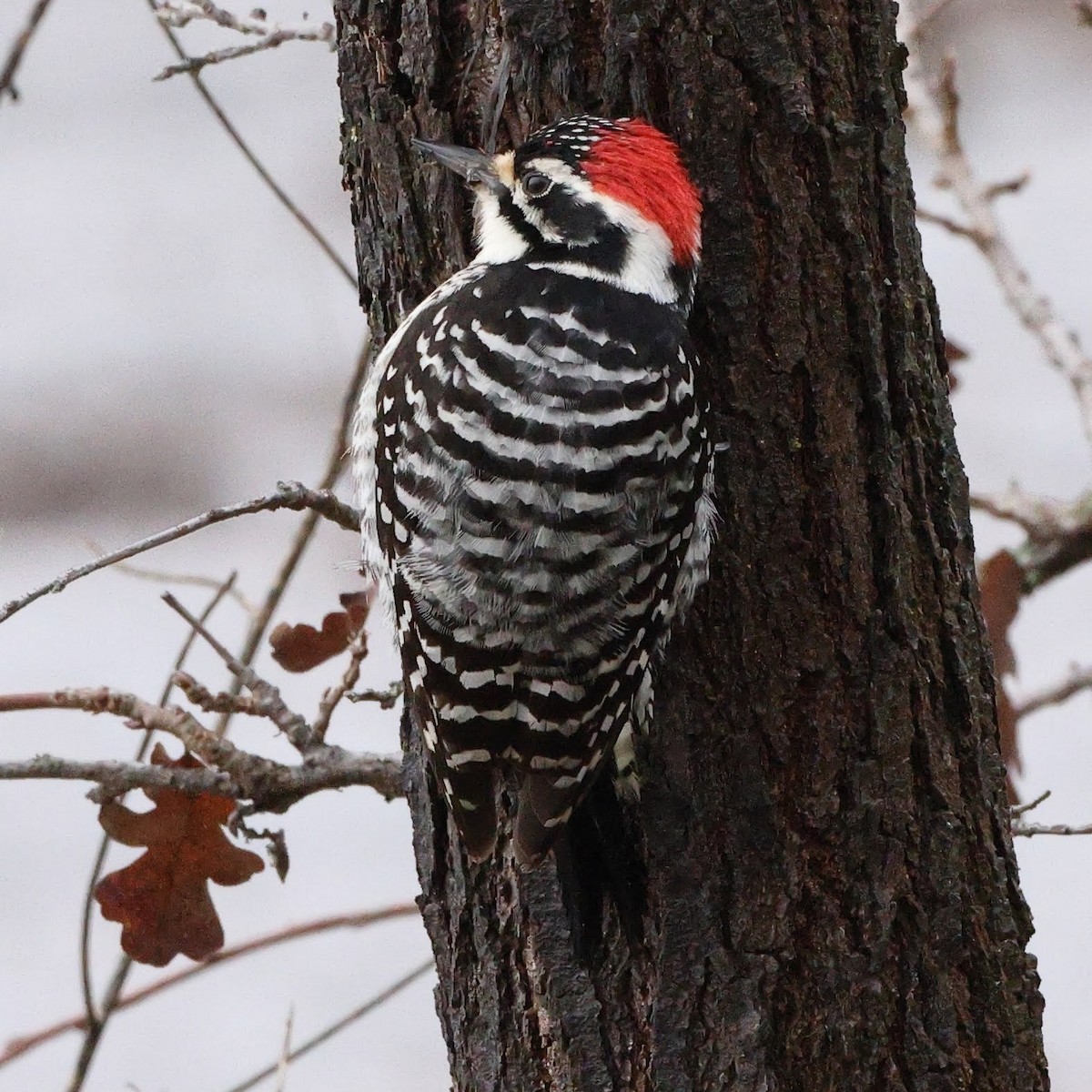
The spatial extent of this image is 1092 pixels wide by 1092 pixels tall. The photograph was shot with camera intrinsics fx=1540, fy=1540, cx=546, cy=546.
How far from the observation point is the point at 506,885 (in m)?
2.62

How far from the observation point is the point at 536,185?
8.96 ft

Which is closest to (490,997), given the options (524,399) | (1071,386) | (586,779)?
(586,779)

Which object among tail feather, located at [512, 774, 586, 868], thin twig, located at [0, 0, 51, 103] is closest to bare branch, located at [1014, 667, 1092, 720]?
tail feather, located at [512, 774, 586, 868]

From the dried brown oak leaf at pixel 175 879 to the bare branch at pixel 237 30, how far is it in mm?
1405

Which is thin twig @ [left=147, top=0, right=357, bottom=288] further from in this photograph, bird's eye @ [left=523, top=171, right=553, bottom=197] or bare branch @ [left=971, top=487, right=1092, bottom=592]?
bare branch @ [left=971, top=487, right=1092, bottom=592]

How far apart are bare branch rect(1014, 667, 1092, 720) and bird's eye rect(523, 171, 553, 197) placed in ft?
6.35

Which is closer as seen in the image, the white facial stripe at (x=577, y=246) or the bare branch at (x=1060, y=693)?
the white facial stripe at (x=577, y=246)

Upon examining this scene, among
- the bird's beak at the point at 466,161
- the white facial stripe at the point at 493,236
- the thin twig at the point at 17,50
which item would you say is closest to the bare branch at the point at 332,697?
the white facial stripe at the point at 493,236

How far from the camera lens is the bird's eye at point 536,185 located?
2684 mm

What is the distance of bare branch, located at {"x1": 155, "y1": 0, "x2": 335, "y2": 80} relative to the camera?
2.98 m

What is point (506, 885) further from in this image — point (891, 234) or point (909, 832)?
point (891, 234)

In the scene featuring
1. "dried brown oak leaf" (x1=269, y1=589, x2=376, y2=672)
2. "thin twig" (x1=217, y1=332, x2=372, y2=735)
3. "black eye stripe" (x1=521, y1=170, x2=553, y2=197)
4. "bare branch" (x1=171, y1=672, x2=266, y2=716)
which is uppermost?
"black eye stripe" (x1=521, y1=170, x2=553, y2=197)

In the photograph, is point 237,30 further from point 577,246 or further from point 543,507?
point 543,507

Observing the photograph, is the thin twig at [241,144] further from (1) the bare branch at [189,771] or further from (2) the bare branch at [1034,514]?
(2) the bare branch at [1034,514]
